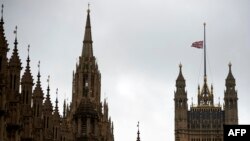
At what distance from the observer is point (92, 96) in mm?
104500

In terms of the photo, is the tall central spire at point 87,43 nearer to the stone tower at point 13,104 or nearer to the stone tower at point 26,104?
the stone tower at point 26,104

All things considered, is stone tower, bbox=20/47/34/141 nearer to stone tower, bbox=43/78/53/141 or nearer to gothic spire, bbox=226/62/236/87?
stone tower, bbox=43/78/53/141

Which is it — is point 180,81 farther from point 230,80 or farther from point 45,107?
point 45,107

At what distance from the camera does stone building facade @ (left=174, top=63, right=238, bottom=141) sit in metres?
180

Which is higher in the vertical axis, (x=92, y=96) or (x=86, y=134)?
(x=92, y=96)


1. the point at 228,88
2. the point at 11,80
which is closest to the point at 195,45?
the point at 228,88

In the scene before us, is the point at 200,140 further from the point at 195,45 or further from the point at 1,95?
the point at 1,95

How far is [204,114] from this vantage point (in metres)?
186

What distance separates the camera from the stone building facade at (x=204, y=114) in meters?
180

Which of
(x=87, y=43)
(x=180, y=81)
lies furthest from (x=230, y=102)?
(x=87, y=43)

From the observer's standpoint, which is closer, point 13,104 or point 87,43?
point 13,104

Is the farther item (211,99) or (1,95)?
(211,99)

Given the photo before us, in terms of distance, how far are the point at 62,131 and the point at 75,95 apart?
1735 inches

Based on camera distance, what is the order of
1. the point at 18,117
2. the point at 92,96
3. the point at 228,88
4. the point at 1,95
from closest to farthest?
1. the point at 1,95
2. the point at 18,117
3. the point at 92,96
4. the point at 228,88
